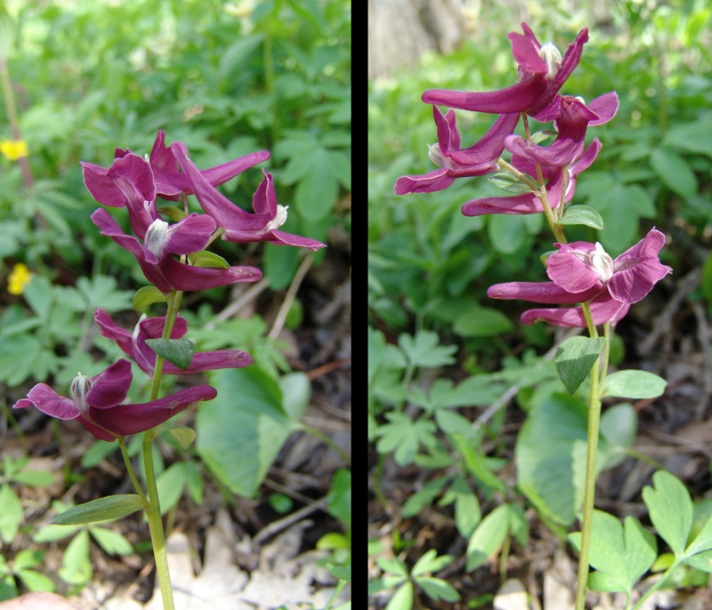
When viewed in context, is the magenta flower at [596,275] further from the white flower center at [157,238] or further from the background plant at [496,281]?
the background plant at [496,281]

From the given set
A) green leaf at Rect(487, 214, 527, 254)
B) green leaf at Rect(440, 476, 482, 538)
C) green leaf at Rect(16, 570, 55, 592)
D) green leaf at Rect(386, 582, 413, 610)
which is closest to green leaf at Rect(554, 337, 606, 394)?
green leaf at Rect(386, 582, 413, 610)

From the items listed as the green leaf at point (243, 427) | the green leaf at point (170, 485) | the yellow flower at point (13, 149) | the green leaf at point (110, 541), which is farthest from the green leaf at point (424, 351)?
the yellow flower at point (13, 149)

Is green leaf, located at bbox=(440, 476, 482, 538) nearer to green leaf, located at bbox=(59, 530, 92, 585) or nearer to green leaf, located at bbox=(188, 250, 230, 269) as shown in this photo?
green leaf, located at bbox=(59, 530, 92, 585)

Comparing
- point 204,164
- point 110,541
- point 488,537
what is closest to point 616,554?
point 488,537

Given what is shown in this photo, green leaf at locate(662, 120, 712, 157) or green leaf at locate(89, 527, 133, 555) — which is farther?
green leaf at locate(662, 120, 712, 157)

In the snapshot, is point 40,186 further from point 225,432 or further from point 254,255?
point 225,432

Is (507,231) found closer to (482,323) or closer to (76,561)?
(482,323)
